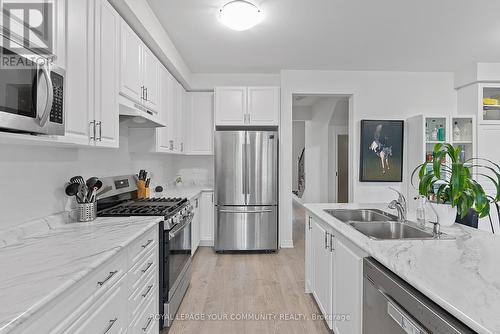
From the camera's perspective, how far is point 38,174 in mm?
1604

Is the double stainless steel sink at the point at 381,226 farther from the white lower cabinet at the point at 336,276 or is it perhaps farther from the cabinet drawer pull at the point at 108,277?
the cabinet drawer pull at the point at 108,277

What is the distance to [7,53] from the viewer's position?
96 cm

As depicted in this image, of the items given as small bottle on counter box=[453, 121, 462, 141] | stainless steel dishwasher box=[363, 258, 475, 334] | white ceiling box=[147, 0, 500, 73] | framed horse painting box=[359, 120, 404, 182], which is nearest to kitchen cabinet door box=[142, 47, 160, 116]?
white ceiling box=[147, 0, 500, 73]

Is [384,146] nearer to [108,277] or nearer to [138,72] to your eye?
[138,72]

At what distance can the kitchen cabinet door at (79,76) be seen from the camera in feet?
4.56

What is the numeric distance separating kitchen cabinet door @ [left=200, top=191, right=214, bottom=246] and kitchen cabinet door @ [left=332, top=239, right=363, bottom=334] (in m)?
2.42

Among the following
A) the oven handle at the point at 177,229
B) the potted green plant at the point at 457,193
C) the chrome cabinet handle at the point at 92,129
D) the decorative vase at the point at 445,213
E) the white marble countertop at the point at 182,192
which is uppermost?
the chrome cabinet handle at the point at 92,129

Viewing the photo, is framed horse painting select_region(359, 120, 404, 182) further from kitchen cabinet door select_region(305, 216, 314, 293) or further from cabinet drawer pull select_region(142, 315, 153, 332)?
cabinet drawer pull select_region(142, 315, 153, 332)

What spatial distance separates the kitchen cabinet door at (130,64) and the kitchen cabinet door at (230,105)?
5.26 ft

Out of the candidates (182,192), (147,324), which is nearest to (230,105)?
(182,192)

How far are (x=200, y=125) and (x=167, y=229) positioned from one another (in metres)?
2.46

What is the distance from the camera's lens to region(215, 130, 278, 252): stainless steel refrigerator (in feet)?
12.2

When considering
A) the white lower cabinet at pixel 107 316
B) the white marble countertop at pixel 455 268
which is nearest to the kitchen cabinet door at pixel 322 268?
the white marble countertop at pixel 455 268

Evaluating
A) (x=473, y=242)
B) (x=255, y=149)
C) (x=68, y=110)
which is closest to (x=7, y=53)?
(x=68, y=110)
